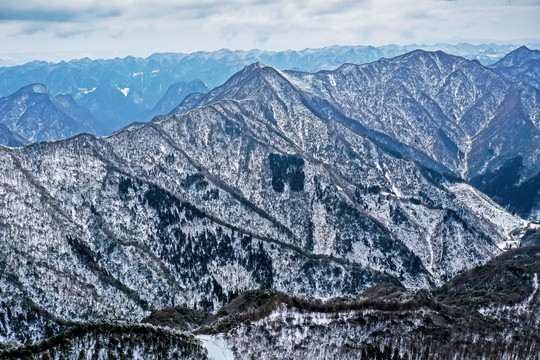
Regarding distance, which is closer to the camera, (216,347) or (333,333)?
(216,347)

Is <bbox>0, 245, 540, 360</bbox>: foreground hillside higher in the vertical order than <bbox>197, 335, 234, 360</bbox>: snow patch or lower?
higher

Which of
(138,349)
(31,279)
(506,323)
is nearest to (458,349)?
(506,323)

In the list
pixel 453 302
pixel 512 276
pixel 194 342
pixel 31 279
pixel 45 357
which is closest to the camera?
pixel 45 357

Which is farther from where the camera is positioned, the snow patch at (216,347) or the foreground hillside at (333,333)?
the snow patch at (216,347)

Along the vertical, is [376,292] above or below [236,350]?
above

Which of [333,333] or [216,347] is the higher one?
[333,333]

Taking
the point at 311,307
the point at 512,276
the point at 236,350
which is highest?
the point at 512,276

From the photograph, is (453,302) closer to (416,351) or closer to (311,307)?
(416,351)

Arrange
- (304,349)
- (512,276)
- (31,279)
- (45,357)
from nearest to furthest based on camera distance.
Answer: (45,357), (304,349), (512,276), (31,279)

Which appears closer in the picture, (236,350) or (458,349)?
(236,350)

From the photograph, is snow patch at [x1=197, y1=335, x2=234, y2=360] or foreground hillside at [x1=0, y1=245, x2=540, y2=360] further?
snow patch at [x1=197, y1=335, x2=234, y2=360]

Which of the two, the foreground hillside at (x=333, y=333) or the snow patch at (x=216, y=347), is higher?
the foreground hillside at (x=333, y=333)
